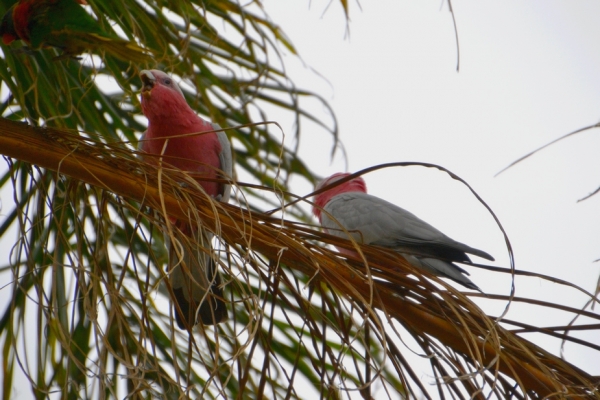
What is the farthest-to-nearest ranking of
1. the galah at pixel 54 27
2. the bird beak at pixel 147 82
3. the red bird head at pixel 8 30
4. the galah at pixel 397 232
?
1. the bird beak at pixel 147 82
2. the galah at pixel 397 232
3. the red bird head at pixel 8 30
4. the galah at pixel 54 27

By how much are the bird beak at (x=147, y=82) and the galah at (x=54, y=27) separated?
37cm

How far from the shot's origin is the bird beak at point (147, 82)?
2.56 metres

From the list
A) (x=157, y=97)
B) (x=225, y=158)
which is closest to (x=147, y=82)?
(x=157, y=97)

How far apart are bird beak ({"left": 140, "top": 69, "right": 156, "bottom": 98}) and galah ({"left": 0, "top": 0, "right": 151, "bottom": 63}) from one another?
371 mm

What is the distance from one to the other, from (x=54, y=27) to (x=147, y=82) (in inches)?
20.0

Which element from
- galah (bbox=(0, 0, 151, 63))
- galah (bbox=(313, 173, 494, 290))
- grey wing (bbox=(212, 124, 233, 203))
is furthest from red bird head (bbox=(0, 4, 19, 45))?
galah (bbox=(313, 173, 494, 290))

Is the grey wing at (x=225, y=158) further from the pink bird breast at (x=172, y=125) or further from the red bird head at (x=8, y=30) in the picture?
the red bird head at (x=8, y=30)

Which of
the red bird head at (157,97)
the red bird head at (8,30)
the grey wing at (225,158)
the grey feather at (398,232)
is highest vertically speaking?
the red bird head at (157,97)

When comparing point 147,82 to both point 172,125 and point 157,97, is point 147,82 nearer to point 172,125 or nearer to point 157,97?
point 157,97

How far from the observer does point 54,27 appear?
2.14m

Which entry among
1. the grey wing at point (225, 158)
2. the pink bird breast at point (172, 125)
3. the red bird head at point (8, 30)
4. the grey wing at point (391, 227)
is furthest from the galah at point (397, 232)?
the red bird head at point (8, 30)

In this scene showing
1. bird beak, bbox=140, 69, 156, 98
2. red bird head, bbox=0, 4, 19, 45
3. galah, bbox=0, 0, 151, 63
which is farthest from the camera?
bird beak, bbox=140, 69, 156, 98

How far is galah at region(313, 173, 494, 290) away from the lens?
2.30 metres

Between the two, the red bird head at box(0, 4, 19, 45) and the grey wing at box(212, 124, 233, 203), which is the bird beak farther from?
the red bird head at box(0, 4, 19, 45)
